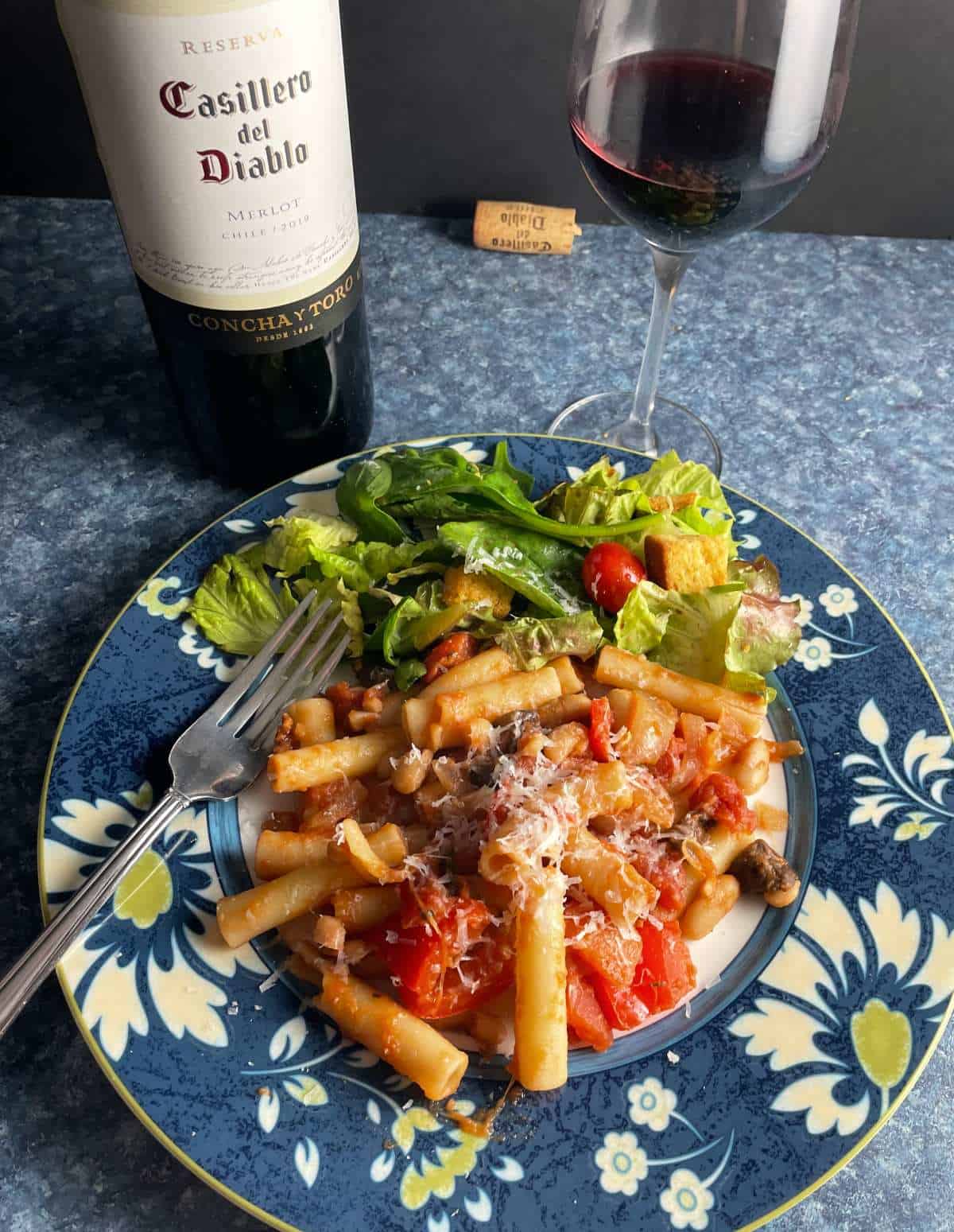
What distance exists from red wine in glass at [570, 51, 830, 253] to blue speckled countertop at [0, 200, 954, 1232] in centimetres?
57

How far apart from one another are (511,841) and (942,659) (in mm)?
793

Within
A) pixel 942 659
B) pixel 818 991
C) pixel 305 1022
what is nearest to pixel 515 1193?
pixel 305 1022

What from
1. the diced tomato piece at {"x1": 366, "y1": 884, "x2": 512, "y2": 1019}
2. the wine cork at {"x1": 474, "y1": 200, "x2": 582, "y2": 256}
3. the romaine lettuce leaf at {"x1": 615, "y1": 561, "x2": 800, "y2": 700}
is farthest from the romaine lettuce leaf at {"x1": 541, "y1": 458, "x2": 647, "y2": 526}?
the wine cork at {"x1": 474, "y1": 200, "x2": 582, "y2": 256}

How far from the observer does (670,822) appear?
1.17m

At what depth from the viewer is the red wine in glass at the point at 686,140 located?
1127mm

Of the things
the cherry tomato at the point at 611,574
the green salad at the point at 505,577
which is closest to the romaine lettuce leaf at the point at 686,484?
the green salad at the point at 505,577

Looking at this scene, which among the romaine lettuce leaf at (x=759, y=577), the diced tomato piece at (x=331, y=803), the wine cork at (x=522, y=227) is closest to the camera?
the diced tomato piece at (x=331, y=803)

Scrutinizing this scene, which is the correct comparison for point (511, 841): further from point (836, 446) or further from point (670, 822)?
point (836, 446)

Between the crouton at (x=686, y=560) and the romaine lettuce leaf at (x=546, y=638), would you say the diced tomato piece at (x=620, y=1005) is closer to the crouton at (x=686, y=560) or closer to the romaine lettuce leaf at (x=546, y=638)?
the romaine lettuce leaf at (x=546, y=638)

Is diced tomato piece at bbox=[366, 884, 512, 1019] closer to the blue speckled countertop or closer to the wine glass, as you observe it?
the blue speckled countertop

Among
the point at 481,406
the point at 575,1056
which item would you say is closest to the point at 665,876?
the point at 575,1056

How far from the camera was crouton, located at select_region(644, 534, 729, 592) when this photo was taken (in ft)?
4.31

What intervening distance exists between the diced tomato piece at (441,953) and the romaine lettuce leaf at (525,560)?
417 millimetres

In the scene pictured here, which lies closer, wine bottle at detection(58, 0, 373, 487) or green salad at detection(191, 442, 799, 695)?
wine bottle at detection(58, 0, 373, 487)
